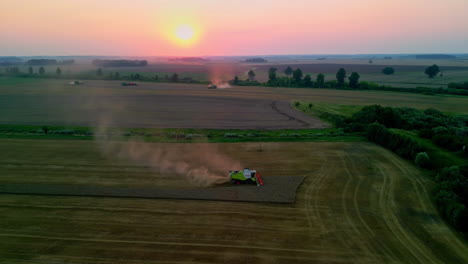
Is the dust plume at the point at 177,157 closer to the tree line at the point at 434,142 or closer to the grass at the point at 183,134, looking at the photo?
the grass at the point at 183,134

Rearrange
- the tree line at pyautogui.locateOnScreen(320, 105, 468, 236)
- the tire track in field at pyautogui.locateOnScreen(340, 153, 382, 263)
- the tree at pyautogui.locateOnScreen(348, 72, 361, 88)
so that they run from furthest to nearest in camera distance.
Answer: the tree at pyautogui.locateOnScreen(348, 72, 361, 88) < the tree line at pyautogui.locateOnScreen(320, 105, 468, 236) < the tire track in field at pyautogui.locateOnScreen(340, 153, 382, 263)

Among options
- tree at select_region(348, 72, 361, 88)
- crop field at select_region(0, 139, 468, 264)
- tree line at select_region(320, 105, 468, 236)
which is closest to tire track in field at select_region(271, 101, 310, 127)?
tree line at select_region(320, 105, 468, 236)

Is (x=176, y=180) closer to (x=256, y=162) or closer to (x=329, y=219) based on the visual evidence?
(x=256, y=162)

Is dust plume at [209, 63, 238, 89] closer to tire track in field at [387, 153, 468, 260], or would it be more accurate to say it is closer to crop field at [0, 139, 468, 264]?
tire track in field at [387, 153, 468, 260]

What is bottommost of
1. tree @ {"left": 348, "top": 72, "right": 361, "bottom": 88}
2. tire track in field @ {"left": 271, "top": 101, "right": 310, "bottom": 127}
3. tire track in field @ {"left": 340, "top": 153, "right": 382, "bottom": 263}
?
tire track in field @ {"left": 340, "top": 153, "right": 382, "bottom": 263}

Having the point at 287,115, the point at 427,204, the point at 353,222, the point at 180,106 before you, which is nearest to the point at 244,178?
the point at 353,222

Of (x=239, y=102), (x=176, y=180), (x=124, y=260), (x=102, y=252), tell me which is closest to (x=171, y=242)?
(x=124, y=260)

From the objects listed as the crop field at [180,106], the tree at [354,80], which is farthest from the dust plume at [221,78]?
the tree at [354,80]

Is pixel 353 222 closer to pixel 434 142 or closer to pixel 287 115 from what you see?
pixel 434 142

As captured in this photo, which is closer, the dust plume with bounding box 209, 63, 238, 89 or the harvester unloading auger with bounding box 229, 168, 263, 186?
the harvester unloading auger with bounding box 229, 168, 263, 186
